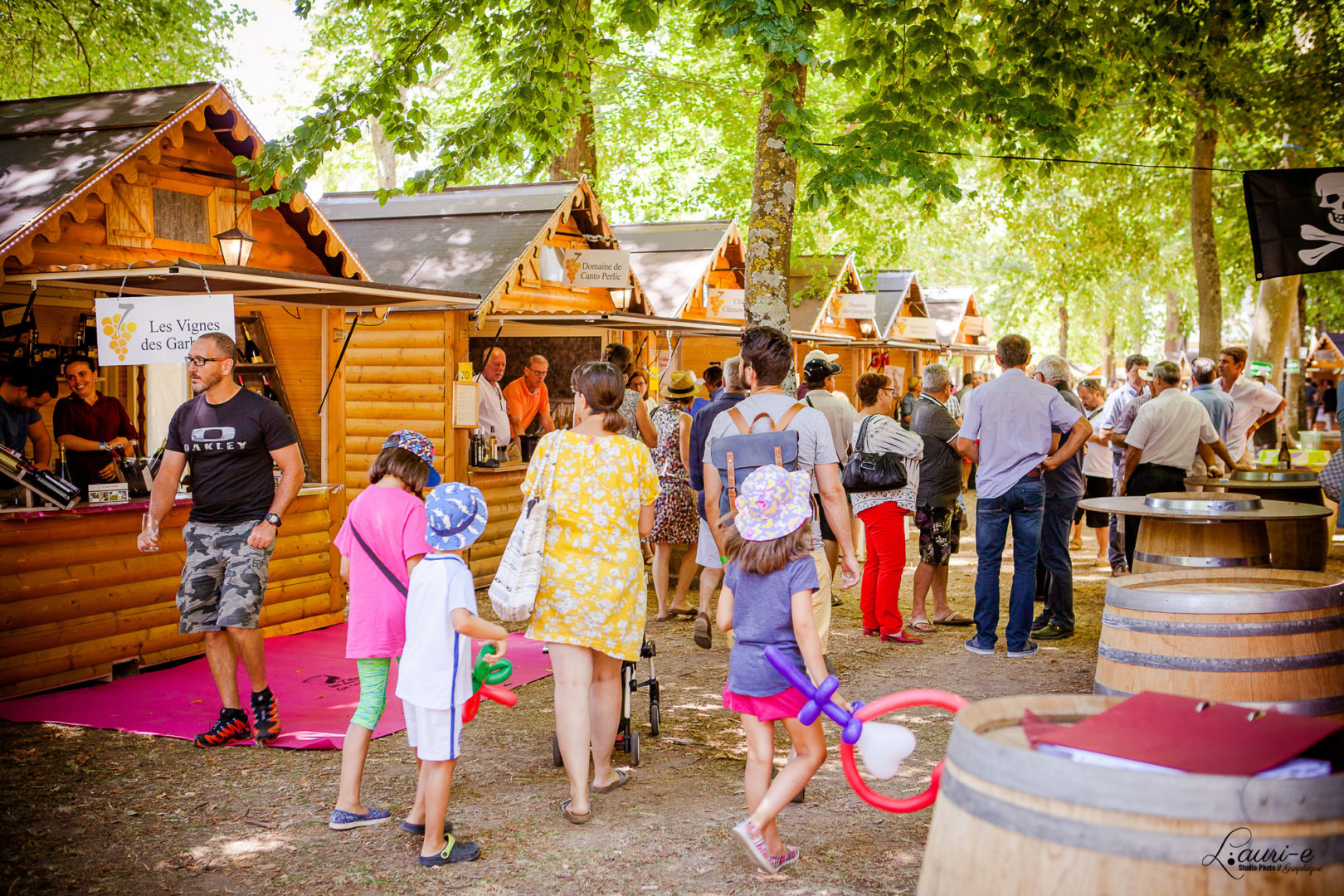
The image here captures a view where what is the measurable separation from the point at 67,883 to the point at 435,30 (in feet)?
19.6

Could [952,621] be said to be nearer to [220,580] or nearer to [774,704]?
[774,704]

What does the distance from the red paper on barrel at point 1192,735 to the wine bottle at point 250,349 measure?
28.5 feet

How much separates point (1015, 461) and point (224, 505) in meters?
4.56

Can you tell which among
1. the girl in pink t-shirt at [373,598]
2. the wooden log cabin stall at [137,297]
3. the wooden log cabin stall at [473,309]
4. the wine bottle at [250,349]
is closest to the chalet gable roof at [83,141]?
the wooden log cabin stall at [137,297]

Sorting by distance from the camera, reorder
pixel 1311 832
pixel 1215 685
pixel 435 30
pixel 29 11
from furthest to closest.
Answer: pixel 29 11 < pixel 435 30 < pixel 1215 685 < pixel 1311 832

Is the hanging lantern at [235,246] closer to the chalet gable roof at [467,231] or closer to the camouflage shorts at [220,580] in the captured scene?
the chalet gable roof at [467,231]

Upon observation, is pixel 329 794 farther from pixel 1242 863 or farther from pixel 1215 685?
pixel 1242 863

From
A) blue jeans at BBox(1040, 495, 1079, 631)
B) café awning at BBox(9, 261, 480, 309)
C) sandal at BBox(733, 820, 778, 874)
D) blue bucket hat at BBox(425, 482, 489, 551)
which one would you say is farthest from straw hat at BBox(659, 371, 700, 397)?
sandal at BBox(733, 820, 778, 874)

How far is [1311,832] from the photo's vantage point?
5.16 feet

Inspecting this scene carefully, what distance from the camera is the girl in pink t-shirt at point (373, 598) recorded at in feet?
13.6

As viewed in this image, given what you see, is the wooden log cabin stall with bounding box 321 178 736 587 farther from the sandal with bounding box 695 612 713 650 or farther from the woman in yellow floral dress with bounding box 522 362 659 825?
the woman in yellow floral dress with bounding box 522 362 659 825

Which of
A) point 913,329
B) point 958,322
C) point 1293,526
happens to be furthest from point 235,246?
point 958,322

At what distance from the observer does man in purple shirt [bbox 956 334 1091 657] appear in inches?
266

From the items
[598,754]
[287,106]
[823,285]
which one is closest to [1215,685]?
[598,754]
